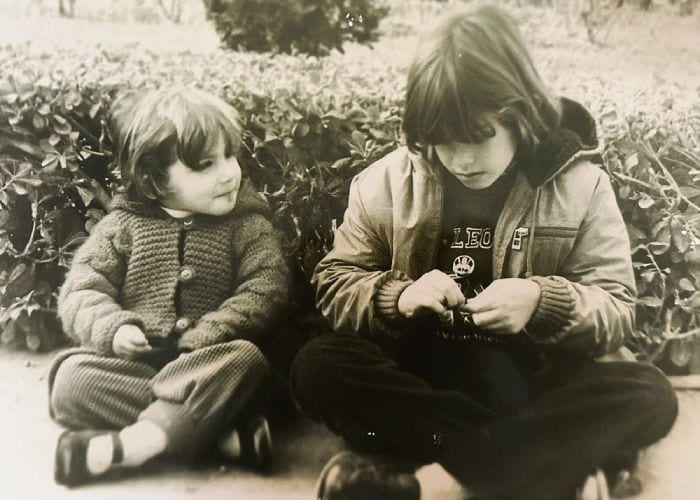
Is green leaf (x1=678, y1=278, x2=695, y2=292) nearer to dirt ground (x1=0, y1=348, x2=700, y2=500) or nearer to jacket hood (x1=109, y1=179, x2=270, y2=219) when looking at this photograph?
dirt ground (x1=0, y1=348, x2=700, y2=500)

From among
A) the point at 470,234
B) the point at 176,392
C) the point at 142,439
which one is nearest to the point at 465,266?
the point at 470,234

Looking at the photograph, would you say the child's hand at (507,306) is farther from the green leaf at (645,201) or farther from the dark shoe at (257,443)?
the dark shoe at (257,443)

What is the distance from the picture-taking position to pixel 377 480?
1.48m

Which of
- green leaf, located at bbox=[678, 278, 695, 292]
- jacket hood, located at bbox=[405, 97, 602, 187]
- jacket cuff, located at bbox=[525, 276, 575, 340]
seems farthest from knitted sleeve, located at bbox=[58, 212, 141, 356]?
green leaf, located at bbox=[678, 278, 695, 292]

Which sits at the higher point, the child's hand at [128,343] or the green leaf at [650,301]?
the green leaf at [650,301]

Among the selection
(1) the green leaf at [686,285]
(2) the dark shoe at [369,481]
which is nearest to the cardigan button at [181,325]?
(2) the dark shoe at [369,481]

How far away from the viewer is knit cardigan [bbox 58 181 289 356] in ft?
4.88

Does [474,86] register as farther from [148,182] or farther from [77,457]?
[77,457]

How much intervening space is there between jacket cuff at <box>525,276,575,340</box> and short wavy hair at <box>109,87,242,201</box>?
72 cm

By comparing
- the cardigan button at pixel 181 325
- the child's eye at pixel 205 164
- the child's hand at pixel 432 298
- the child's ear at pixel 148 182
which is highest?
the child's eye at pixel 205 164

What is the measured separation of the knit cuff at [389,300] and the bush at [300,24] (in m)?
0.52

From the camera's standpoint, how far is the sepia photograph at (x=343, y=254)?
1.48 meters

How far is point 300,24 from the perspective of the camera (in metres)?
1.54

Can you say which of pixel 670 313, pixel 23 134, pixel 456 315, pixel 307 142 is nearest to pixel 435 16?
pixel 307 142
